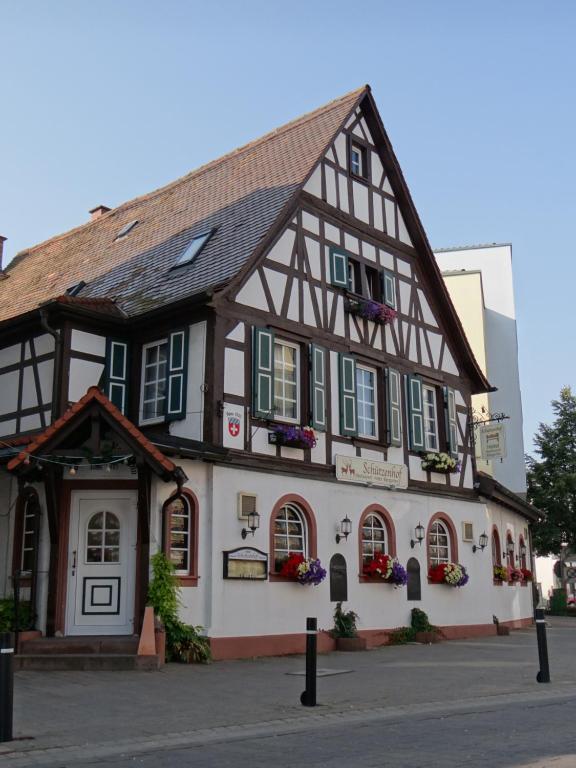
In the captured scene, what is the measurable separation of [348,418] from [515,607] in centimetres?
975

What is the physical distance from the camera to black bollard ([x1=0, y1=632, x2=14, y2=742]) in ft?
26.1

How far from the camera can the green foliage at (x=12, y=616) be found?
14.6m

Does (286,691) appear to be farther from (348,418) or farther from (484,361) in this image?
(484,361)

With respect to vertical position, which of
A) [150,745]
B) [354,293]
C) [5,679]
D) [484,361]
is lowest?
[150,745]

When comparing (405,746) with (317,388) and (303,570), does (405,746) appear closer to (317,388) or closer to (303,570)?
(303,570)

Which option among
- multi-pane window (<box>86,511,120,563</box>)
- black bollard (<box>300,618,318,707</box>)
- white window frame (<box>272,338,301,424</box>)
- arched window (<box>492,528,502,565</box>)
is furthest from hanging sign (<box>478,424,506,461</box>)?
black bollard (<box>300,618,318,707</box>)

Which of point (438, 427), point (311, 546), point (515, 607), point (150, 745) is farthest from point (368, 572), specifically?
point (150, 745)

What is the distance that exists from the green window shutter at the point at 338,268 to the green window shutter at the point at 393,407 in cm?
236

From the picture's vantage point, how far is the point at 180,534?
15.3 meters

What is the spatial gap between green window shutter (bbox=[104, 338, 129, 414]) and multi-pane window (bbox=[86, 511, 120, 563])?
2.78 m

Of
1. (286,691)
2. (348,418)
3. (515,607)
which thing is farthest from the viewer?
(515,607)

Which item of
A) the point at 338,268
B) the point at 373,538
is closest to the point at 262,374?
the point at 338,268

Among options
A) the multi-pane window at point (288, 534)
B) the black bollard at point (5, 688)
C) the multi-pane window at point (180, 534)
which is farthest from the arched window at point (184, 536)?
the black bollard at point (5, 688)

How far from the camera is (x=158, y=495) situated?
14.9 meters
